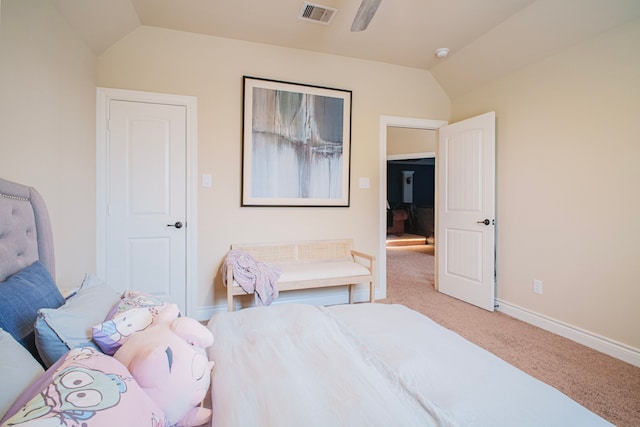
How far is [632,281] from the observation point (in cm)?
220

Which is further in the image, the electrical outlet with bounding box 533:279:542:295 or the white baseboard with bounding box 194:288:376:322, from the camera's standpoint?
the white baseboard with bounding box 194:288:376:322

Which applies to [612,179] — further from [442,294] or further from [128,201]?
[128,201]

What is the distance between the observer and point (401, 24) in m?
2.76

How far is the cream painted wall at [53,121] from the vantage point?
1542 millimetres

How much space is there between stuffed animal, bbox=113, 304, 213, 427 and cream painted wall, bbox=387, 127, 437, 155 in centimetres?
610

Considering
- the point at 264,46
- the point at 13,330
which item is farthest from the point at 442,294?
the point at 13,330

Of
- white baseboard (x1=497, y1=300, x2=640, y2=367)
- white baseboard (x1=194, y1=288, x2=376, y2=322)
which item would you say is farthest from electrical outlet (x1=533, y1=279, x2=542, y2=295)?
white baseboard (x1=194, y1=288, x2=376, y2=322)

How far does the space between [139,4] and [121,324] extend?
8.78 feet

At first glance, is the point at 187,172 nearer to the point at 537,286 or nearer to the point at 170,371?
the point at 170,371

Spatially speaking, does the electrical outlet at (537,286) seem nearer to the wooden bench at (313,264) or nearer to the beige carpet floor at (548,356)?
the beige carpet floor at (548,356)

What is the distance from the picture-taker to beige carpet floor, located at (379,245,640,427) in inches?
69.5

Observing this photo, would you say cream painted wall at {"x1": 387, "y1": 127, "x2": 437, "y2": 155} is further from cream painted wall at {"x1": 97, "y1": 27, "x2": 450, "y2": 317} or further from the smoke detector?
cream painted wall at {"x1": 97, "y1": 27, "x2": 450, "y2": 317}

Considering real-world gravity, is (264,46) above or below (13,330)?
above

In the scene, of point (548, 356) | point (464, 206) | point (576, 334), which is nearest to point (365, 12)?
point (464, 206)
